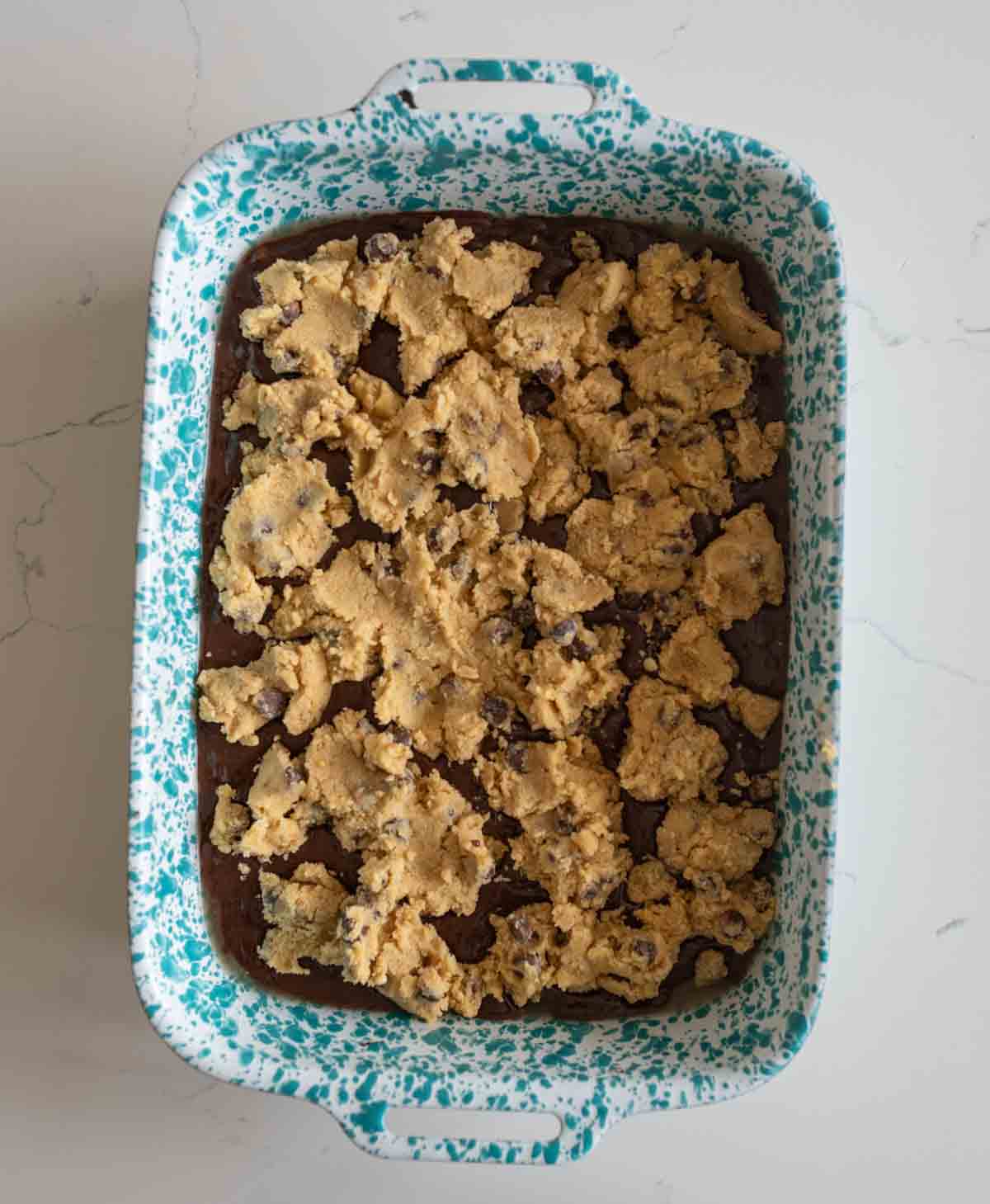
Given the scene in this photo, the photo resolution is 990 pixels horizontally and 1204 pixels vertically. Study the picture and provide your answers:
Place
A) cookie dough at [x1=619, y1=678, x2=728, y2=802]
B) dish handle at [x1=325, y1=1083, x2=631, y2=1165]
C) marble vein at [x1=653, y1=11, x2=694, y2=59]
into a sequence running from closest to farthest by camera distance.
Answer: dish handle at [x1=325, y1=1083, x2=631, y2=1165]
cookie dough at [x1=619, y1=678, x2=728, y2=802]
marble vein at [x1=653, y1=11, x2=694, y2=59]

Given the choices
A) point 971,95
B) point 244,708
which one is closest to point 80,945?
point 244,708

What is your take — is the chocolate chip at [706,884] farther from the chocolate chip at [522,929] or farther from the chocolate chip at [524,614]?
the chocolate chip at [524,614]

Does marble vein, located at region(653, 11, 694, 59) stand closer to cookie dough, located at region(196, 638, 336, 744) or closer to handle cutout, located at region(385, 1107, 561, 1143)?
cookie dough, located at region(196, 638, 336, 744)

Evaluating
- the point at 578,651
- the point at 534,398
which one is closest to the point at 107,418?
the point at 534,398

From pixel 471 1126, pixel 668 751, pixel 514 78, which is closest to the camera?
pixel 514 78

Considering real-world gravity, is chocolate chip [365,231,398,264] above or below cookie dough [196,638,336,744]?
above

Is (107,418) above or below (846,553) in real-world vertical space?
above

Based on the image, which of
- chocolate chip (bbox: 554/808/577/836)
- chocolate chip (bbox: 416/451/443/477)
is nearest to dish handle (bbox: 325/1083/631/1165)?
chocolate chip (bbox: 554/808/577/836)

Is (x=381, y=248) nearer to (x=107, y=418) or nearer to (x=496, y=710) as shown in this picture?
(x=107, y=418)
